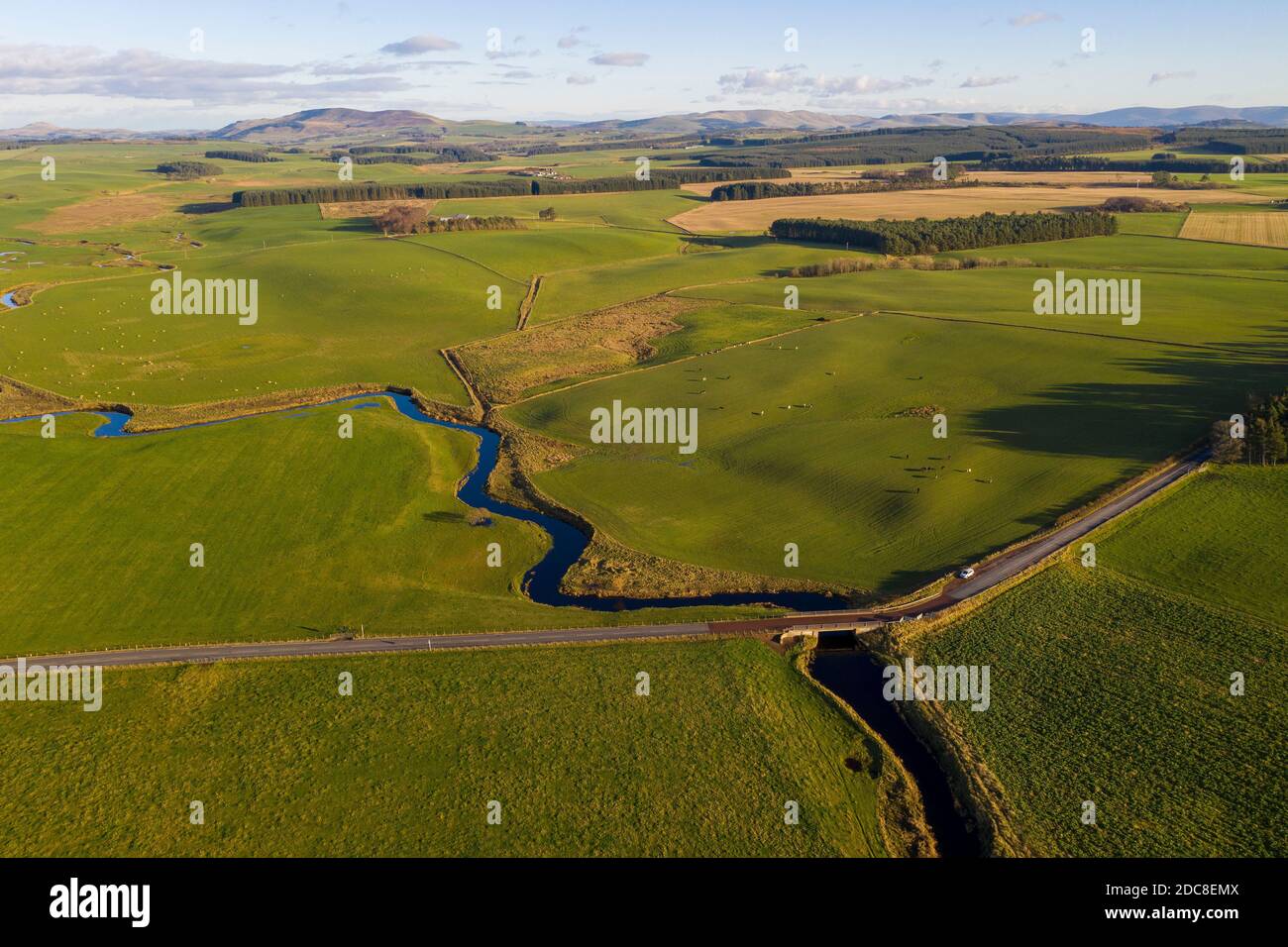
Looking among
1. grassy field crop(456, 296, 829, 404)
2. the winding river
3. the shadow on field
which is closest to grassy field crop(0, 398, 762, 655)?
the winding river

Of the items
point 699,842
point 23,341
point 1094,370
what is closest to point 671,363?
point 1094,370

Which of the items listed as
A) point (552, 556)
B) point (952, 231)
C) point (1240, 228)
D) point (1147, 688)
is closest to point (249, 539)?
point (552, 556)

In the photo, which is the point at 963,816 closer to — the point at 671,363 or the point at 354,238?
the point at 671,363

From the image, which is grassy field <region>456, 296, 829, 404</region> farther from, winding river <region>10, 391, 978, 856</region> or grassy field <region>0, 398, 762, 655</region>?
grassy field <region>0, 398, 762, 655</region>

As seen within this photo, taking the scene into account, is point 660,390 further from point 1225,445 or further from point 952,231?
point 952,231

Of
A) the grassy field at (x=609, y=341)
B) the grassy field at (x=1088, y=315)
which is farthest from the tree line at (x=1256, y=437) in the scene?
the grassy field at (x=609, y=341)
